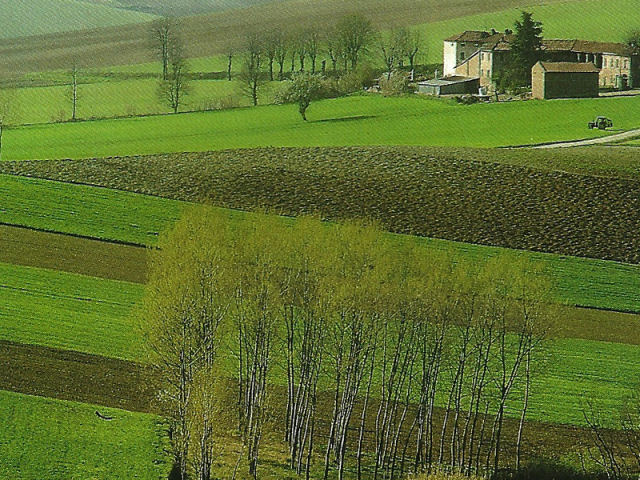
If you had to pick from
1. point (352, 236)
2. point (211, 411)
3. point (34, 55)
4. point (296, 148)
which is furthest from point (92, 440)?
point (34, 55)

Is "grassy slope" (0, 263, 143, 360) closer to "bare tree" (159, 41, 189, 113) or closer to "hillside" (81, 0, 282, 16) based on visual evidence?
"bare tree" (159, 41, 189, 113)

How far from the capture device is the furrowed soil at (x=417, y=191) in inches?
2211

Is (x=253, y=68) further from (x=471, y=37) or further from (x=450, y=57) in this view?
(x=471, y=37)

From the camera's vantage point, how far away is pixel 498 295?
35.5 metres

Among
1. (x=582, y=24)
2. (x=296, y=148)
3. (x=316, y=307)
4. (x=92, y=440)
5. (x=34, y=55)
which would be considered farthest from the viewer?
(x=582, y=24)

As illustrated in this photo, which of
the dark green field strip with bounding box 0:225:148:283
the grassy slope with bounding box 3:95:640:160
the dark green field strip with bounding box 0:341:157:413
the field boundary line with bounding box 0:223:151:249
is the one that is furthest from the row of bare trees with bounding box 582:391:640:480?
the grassy slope with bounding box 3:95:640:160

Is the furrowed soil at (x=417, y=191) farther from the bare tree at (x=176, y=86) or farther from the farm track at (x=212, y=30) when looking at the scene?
the farm track at (x=212, y=30)

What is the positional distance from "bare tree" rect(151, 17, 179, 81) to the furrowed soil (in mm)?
43074

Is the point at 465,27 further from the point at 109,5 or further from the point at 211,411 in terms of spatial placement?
the point at 211,411

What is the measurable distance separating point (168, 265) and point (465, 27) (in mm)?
113872

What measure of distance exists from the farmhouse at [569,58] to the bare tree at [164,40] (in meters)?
32.1

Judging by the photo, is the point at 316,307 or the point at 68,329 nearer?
the point at 316,307

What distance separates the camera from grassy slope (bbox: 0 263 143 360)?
129 feet

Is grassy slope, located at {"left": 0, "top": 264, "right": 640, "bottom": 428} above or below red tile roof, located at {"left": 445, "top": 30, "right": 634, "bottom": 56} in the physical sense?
below
